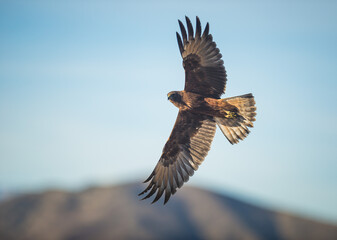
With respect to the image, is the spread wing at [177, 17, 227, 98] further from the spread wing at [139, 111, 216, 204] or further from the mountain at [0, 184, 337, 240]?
the mountain at [0, 184, 337, 240]

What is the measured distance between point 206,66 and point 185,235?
6834 cm

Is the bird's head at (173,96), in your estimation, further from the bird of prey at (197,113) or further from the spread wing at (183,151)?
the spread wing at (183,151)

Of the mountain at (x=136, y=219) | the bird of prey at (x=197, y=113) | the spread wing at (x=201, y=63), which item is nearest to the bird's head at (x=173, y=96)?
the bird of prey at (x=197, y=113)

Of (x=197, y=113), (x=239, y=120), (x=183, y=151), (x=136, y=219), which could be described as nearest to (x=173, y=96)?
(x=197, y=113)

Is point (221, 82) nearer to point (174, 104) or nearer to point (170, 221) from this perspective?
point (174, 104)

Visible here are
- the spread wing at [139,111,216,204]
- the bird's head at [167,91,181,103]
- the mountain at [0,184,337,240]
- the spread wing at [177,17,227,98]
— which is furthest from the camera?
the mountain at [0,184,337,240]

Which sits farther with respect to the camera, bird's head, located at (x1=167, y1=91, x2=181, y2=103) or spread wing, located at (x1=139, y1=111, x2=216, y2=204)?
spread wing, located at (x1=139, y1=111, x2=216, y2=204)

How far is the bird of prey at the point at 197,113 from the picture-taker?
380 inches

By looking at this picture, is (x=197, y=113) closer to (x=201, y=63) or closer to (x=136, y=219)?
(x=201, y=63)

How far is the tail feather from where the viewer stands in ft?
32.4

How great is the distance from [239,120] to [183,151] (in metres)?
1.84

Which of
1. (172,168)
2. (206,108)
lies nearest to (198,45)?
(206,108)

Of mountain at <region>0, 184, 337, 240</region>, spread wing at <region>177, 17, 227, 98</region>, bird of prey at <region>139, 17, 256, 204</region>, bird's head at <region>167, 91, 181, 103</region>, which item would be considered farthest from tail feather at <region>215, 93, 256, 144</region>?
mountain at <region>0, 184, 337, 240</region>

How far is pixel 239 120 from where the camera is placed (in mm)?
10227
